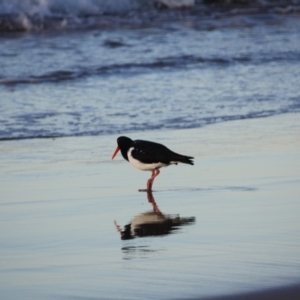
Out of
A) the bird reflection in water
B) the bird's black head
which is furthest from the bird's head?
the bird reflection in water

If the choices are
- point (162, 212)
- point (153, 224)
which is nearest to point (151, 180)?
point (162, 212)

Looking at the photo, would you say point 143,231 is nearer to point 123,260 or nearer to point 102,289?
point 123,260

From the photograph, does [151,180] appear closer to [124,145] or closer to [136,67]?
[124,145]

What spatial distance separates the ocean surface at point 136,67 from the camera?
1093 centimetres

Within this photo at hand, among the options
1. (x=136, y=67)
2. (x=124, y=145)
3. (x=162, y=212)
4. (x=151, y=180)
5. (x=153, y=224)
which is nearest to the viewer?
(x=153, y=224)

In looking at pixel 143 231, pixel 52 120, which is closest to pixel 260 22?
pixel 52 120

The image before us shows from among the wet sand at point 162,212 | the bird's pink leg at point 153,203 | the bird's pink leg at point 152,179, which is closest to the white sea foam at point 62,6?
the wet sand at point 162,212

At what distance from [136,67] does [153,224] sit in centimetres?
888

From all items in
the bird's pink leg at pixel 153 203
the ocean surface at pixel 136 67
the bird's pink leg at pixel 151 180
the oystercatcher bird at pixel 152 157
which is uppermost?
the ocean surface at pixel 136 67

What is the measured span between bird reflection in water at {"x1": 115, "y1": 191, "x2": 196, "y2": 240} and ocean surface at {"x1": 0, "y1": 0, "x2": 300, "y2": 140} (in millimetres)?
3590

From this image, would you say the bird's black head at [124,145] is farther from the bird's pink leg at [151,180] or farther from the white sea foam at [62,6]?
the white sea foam at [62,6]

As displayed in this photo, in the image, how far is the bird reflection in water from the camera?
596 centimetres

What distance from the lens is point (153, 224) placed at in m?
6.22

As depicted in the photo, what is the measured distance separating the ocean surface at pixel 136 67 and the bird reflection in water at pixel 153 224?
3.59m
